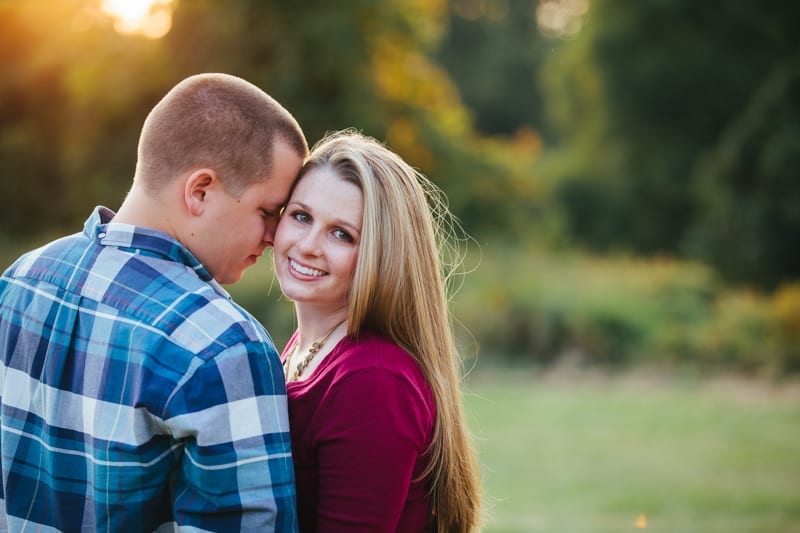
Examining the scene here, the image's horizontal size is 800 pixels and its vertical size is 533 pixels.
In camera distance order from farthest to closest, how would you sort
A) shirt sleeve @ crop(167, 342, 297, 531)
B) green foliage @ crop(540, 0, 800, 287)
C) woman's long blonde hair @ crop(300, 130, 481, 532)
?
green foliage @ crop(540, 0, 800, 287) → woman's long blonde hair @ crop(300, 130, 481, 532) → shirt sleeve @ crop(167, 342, 297, 531)

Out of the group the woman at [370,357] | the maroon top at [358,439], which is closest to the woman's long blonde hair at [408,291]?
the woman at [370,357]

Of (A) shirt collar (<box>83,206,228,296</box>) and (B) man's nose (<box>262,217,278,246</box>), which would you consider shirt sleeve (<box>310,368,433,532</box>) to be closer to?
(A) shirt collar (<box>83,206,228,296</box>)

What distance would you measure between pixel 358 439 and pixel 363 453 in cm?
4

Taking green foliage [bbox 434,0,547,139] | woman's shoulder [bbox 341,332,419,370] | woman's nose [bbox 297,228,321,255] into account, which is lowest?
woman's shoulder [bbox 341,332,419,370]

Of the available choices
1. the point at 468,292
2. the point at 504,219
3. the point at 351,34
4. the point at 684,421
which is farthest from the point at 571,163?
the point at 684,421

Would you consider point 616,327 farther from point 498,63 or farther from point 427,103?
point 498,63

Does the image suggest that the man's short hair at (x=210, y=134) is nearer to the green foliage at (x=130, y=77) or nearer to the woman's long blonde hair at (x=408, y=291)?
the woman's long blonde hair at (x=408, y=291)

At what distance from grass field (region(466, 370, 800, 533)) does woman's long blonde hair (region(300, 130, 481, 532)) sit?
2611 millimetres

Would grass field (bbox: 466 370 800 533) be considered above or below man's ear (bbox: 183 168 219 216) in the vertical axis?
above

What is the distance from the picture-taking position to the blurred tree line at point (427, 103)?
16.8 meters

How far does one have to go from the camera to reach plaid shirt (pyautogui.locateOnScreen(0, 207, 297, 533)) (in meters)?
1.75

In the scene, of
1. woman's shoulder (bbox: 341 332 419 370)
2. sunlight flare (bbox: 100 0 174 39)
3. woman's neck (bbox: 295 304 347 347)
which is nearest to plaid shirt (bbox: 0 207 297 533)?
woman's shoulder (bbox: 341 332 419 370)

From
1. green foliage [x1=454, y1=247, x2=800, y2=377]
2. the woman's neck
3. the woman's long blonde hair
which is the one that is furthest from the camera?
green foliage [x1=454, y1=247, x2=800, y2=377]

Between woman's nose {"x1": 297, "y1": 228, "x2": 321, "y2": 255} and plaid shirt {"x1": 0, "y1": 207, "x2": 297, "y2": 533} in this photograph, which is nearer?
plaid shirt {"x1": 0, "y1": 207, "x2": 297, "y2": 533}
